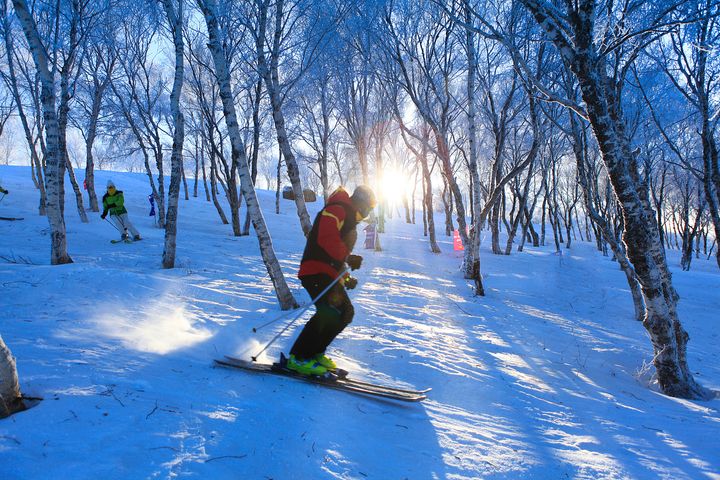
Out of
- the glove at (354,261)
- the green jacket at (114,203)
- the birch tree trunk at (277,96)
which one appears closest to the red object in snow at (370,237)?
the birch tree trunk at (277,96)

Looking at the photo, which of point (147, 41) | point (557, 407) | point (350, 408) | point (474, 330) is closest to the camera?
point (350, 408)

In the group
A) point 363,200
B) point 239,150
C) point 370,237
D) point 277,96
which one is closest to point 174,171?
point 277,96

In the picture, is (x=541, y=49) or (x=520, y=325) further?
(x=541, y=49)

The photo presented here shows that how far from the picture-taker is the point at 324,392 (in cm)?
318

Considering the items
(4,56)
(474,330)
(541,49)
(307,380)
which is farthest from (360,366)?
(4,56)

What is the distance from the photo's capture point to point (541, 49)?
815 cm

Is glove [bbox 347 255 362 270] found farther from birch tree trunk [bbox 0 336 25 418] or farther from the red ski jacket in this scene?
birch tree trunk [bbox 0 336 25 418]

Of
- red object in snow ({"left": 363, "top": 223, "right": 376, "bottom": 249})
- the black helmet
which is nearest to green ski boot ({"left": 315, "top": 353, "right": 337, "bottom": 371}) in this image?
the black helmet

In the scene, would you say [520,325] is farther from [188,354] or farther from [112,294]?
[112,294]

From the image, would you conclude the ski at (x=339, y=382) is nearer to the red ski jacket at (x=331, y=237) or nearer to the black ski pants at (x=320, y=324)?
the black ski pants at (x=320, y=324)

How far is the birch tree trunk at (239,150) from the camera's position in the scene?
5.50m

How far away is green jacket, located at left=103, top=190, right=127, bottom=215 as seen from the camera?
10.5m

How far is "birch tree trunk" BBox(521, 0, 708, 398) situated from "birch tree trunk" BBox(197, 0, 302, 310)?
4.23 metres

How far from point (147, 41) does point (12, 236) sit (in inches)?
330
